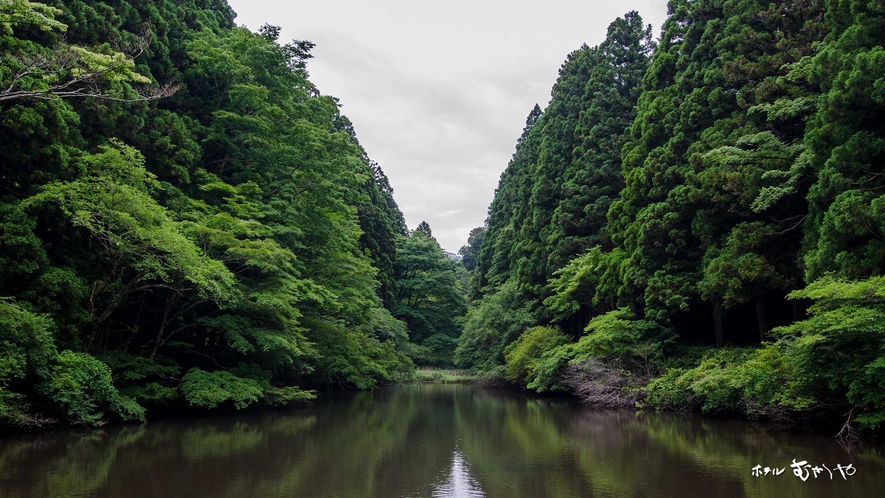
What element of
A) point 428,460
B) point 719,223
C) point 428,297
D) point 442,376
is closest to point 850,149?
point 719,223

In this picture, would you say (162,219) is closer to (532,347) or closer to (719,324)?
(719,324)

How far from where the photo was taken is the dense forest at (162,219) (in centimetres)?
1138

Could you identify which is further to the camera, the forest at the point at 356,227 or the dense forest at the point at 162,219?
the forest at the point at 356,227

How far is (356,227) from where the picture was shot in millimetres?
28578

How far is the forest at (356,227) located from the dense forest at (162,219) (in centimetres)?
8

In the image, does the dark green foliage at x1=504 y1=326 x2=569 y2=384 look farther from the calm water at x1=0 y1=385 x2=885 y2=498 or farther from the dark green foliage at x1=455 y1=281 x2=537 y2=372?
the calm water at x1=0 y1=385 x2=885 y2=498

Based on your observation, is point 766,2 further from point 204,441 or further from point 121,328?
point 121,328

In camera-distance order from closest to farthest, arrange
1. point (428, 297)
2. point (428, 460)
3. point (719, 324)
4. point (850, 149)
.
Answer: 1. point (428, 460)
2. point (850, 149)
3. point (719, 324)
4. point (428, 297)

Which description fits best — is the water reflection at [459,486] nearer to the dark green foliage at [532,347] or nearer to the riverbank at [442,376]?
the dark green foliage at [532,347]

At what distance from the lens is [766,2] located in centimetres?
1817

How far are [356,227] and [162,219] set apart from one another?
50.7 feet

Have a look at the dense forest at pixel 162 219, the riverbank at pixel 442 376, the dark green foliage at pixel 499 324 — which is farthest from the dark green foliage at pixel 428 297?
the dense forest at pixel 162 219

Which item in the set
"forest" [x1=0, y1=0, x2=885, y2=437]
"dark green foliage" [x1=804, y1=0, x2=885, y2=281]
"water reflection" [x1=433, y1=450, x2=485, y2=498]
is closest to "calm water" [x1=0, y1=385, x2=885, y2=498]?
"water reflection" [x1=433, y1=450, x2=485, y2=498]

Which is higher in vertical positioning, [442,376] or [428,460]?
[442,376]
